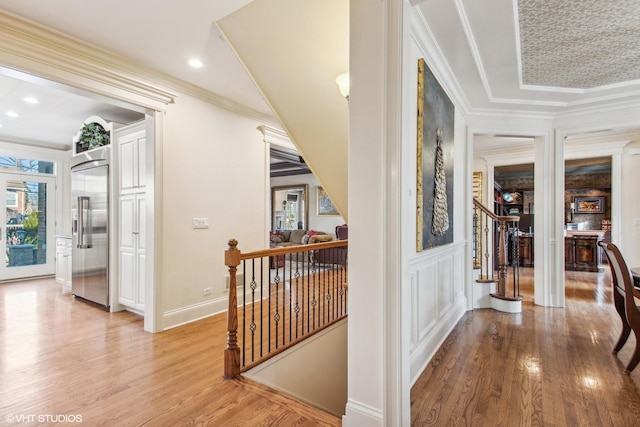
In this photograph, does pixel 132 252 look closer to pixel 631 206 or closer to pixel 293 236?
pixel 293 236

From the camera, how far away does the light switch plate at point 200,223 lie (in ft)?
11.7

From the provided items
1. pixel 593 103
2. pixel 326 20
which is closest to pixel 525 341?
pixel 593 103

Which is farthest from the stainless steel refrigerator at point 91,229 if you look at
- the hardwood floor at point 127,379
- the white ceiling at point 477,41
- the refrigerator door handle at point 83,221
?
the white ceiling at point 477,41

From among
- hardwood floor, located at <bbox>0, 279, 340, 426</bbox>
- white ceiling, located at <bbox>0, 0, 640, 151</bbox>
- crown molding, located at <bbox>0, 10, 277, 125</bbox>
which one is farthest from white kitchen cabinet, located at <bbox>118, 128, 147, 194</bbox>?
hardwood floor, located at <bbox>0, 279, 340, 426</bbox>

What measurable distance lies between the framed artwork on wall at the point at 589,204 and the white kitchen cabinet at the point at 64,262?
1230 cm

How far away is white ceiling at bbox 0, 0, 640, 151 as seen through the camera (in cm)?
218

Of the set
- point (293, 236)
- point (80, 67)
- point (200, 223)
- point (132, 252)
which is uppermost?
point (80, 67)

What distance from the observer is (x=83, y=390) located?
2.11 meters

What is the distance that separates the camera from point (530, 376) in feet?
7.50

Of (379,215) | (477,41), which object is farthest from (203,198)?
(477,41)

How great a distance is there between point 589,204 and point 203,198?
10.6 metres

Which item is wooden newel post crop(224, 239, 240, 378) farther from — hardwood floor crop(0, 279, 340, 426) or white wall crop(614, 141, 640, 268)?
white wall crop(614, 141, 640, 268)

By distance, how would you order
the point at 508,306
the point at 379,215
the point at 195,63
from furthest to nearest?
the point at 508,306
the point at 195,63
the point at 379,215

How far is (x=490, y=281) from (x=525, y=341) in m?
1.25
